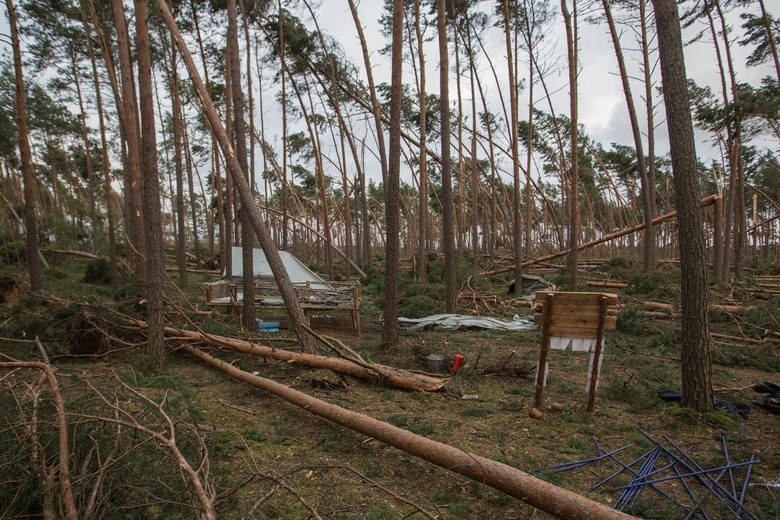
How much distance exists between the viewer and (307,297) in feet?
35.8

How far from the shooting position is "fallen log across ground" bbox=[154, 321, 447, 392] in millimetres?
5742

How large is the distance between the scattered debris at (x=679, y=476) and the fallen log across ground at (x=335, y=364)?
2244 mm

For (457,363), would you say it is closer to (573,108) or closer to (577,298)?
(577,298)

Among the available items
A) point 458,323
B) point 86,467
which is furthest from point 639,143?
point 86,467

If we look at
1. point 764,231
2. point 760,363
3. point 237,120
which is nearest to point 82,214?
point 237,120

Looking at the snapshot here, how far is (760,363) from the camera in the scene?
6941 millimetres

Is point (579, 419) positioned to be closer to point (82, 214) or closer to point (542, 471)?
point (542, 471)

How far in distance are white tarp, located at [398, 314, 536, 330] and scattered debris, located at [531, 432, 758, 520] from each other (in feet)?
19.1

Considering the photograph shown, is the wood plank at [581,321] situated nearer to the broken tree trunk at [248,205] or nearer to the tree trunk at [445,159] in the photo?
the broken tree trunk at [248,205]

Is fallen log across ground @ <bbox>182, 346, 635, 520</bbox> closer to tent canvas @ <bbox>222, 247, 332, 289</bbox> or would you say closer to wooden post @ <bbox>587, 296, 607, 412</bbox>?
wooden post @ <bbox>587, 296, 607, 412</bbox>

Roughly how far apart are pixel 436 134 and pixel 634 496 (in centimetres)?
1759

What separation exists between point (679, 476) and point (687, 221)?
255cm

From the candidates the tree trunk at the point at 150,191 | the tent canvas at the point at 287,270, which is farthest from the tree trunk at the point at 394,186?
the tent canvas at the point at 287,270

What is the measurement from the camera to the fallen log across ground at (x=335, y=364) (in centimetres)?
574
